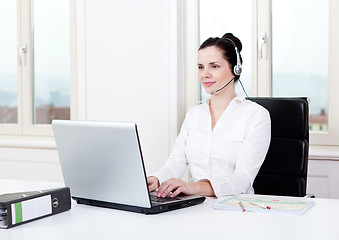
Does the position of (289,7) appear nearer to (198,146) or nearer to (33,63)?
(198,146)

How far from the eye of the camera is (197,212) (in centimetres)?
153

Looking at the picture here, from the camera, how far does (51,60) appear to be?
3.71 meters

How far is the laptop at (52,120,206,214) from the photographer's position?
1448mm

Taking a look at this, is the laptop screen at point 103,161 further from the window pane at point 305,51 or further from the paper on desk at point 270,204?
the window pane at point 305,51

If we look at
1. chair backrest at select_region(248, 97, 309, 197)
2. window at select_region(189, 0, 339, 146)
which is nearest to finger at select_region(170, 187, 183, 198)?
chair backrest at select_region(248, 97, 309, 197)

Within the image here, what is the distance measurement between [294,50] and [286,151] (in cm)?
92

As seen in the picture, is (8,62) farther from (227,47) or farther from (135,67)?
(227,47)

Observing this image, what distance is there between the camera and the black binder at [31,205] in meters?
1.39

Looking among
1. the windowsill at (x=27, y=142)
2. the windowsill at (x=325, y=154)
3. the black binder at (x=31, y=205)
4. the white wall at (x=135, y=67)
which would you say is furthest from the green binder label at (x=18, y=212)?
the windowsill at (x=27, y=142)

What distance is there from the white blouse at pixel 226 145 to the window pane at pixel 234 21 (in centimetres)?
76

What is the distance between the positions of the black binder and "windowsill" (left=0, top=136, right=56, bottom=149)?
6.44 ft

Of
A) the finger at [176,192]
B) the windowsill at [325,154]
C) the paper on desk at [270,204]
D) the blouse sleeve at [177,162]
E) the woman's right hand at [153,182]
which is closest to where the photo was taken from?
the paper on desk at [270,204]

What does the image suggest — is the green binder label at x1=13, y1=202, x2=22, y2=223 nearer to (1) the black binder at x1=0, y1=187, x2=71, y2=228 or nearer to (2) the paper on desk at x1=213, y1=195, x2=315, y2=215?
(1) the black binder at x1=0, y1=187, x2=71, y2=228

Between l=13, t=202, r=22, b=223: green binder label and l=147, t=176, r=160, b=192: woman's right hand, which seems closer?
l=13, t=202, r=22, b=223: green binder label
